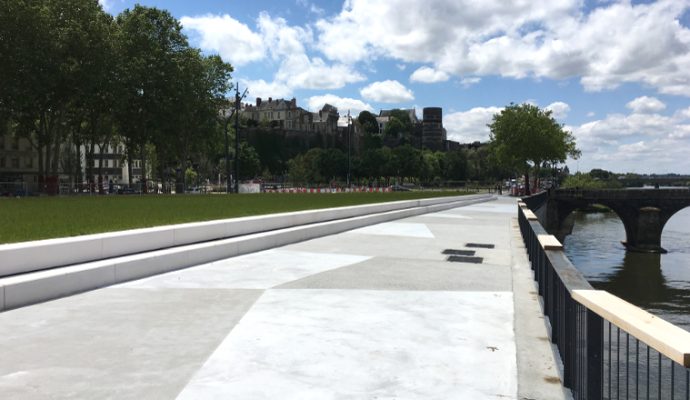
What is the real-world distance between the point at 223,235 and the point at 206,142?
54966 mm

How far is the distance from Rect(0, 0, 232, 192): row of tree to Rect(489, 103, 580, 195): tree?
129ft

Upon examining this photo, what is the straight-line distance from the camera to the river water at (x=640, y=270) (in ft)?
119

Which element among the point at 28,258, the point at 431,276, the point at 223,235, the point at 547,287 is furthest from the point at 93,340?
the point at 223,235

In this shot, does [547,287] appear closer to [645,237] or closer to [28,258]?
[28,258]

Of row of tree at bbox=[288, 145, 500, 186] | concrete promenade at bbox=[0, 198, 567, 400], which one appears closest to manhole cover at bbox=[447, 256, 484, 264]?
concrete promenade at bbox=[0, 198, 567, 400]

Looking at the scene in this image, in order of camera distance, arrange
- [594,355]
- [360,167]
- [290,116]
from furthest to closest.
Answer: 1. [290,116]
2. [360,167]
3. [594,355]

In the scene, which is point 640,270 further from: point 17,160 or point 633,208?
point 17,160

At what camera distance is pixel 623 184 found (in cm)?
19162

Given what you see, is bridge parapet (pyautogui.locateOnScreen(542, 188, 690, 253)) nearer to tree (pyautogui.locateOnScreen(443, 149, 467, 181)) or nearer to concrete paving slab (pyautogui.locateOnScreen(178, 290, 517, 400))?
concrete paving slab (pyautogui.locateOnScreen(178, 290, 517, 400))

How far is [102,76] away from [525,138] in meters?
55.3

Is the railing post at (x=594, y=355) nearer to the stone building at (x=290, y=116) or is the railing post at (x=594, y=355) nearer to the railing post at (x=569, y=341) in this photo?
the railing post at (x=569, y=341)

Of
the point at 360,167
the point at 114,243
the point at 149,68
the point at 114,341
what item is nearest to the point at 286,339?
the point at 114,341

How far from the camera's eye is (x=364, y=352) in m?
5.04

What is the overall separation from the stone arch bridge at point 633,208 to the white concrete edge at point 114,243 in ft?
199
